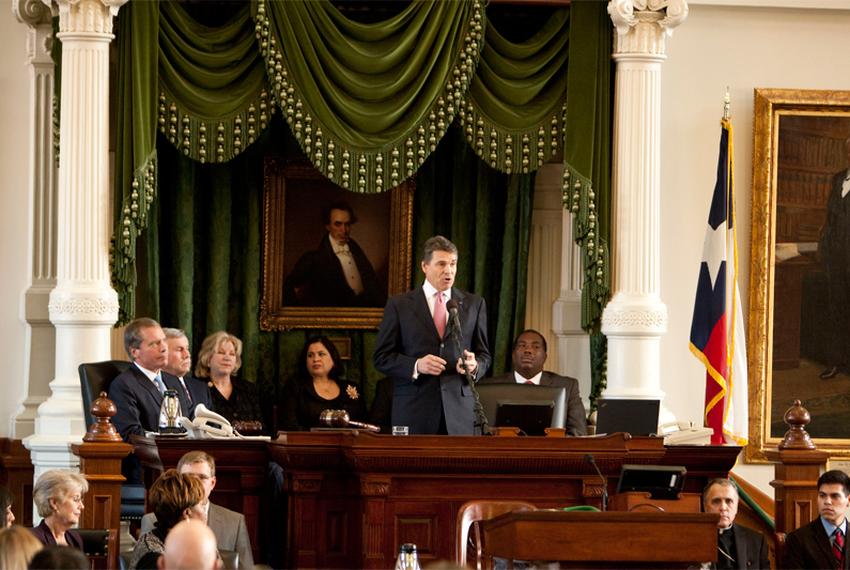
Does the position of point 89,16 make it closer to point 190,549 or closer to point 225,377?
point 225,377

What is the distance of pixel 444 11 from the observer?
1088 cm

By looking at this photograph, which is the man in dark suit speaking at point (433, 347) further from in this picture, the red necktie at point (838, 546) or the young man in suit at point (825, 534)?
the red necktie at point (838, 546)

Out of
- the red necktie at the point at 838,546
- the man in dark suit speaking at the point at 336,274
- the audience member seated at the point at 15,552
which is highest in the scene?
the man in dark suit speaking at the point at 336,274

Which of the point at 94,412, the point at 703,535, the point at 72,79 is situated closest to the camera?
the point at 703,535

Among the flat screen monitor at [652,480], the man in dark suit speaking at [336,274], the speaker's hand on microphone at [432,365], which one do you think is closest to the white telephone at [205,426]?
the speaker's hand on microphone at [432,365]

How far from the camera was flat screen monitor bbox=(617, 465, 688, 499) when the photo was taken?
328 inches

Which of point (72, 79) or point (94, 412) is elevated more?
point (72, 79)

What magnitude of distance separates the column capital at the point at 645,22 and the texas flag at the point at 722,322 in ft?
2.75

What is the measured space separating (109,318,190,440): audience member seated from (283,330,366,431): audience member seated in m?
1.59

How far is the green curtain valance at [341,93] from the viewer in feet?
35.1

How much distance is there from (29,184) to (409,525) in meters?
3.91

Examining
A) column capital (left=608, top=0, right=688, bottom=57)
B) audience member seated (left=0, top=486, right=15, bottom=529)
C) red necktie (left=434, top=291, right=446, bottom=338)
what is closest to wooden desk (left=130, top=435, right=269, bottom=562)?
red necktie (left=434, top=291, right=446, bottom=338)

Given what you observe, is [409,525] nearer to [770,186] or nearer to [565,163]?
[565,163]

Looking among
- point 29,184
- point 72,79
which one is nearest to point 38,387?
point 29,184
